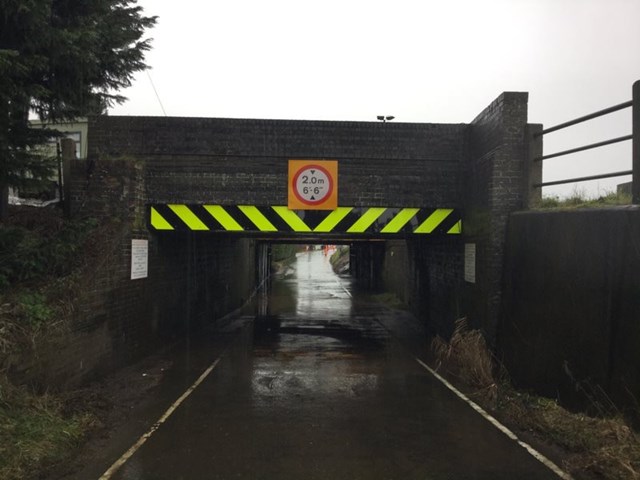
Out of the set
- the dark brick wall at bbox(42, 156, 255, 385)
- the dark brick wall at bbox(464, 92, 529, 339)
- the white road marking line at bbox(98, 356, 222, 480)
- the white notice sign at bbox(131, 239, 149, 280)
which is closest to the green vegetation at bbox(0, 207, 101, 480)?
the dark brick wall at bbox(42, 156, 255, 385)

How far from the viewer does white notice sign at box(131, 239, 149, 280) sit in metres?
9.06

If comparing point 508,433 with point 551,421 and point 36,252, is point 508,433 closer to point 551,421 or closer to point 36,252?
point 551,421

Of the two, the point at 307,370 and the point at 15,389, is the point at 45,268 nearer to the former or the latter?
the point at 15,389

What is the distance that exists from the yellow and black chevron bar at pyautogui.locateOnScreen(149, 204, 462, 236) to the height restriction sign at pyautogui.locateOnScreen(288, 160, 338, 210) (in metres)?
0.20

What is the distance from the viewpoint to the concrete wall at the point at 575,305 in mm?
5258

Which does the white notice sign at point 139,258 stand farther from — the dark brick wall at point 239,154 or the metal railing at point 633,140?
the metal railing at point 633,140

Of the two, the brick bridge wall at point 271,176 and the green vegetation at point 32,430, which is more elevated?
the brick bridge wall at point 271,176

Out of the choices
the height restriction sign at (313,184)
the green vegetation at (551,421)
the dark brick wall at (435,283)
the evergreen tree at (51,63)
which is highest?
the evergreen tree at (51,63)

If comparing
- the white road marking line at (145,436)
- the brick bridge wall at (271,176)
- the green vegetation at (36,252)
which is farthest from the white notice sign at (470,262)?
the green vegetation at (36,252)

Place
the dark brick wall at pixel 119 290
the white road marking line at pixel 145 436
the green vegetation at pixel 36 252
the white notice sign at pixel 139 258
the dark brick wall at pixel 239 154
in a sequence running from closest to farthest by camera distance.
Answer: the white road marking line at pixel 145 436
the green vegetation at pixel 36 252
the dark brick wall at pixel 119 290
the white notice sign at pixel 139 258
the dark brick wall at pixel 239 154

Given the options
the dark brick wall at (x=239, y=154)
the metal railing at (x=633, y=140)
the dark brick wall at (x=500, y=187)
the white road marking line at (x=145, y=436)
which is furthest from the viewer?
the dark brick wall at (x=239, y=154)

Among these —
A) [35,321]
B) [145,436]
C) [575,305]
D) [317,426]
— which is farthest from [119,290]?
[575,305]

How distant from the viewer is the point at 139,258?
9.34 meters

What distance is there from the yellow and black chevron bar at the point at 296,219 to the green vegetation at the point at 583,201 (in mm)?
2579
